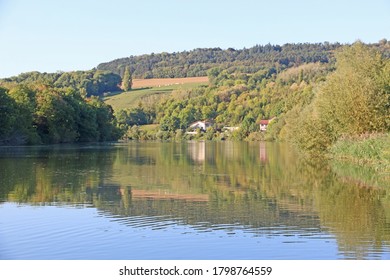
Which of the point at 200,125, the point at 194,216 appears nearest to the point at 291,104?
the point at 200,125

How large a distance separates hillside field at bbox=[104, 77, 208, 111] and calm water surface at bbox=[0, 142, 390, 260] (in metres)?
129

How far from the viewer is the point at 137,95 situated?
166 meters

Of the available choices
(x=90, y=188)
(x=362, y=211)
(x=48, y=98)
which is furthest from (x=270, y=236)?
(x=48, y=98)

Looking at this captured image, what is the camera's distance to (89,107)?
87.9 meters

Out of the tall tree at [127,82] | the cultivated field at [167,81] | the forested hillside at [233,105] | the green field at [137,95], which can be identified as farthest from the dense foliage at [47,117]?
the cultivated field at [167,81]

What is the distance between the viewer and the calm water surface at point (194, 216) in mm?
12312

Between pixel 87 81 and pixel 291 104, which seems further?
pixel 87 81

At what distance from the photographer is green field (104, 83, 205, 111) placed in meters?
158

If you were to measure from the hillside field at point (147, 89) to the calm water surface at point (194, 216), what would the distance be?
129 m

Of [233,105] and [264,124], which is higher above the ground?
[233,105]

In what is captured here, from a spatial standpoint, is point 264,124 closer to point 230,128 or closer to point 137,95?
point 230,128

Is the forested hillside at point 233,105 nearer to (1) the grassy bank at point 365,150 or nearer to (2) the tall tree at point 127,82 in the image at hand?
(1) the grassy bank at point 365,150

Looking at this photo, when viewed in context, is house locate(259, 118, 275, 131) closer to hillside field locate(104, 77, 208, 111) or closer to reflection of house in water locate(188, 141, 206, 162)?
hillside field locate(104, 77, 208, 111)

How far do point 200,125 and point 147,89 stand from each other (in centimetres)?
4192
